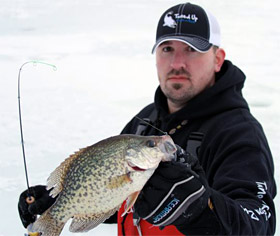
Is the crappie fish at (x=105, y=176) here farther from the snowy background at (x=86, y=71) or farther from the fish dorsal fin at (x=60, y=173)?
the snowy background at (x=86, y=71)

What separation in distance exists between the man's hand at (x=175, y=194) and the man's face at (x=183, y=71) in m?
0.97

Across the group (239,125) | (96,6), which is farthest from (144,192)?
(96,6)

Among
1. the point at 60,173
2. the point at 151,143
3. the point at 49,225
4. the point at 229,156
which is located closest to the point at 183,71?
the point at 229,156

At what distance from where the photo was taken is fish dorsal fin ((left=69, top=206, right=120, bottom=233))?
5.91ft

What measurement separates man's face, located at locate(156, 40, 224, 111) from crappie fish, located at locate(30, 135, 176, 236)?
0.96 meters

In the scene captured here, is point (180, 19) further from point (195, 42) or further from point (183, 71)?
point (183, 71)

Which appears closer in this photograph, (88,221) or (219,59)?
(88,221)

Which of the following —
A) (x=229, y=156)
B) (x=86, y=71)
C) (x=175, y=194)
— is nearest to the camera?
(x=175, y=194)

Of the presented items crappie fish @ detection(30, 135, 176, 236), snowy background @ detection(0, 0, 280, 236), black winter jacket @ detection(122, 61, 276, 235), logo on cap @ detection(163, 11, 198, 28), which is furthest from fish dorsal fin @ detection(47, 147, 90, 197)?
snowy background @ detection(0, 0, 280, 236)

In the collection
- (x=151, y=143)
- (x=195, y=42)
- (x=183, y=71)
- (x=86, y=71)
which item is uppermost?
(x=195, y=42)

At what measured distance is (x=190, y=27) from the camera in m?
2.71

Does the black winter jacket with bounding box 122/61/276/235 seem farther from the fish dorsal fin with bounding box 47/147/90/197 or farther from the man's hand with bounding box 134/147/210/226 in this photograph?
the fish dorsal fin with bounding box 47/147/90/197

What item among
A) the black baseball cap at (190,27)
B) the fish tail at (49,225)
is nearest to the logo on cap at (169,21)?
the black baseball cap at (190,27)

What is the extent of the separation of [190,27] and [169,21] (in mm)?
146
